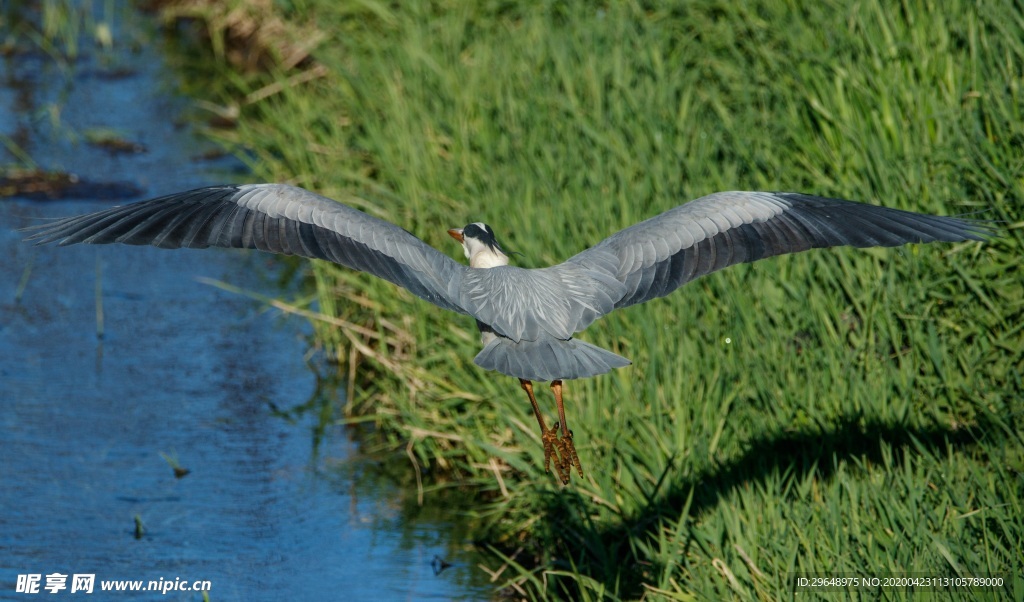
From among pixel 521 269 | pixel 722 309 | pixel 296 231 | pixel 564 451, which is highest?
pixel 722 309

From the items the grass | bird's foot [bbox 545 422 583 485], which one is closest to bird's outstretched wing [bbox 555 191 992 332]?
the grass

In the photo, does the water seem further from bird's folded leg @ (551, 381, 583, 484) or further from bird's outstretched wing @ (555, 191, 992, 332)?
bird's outstretched wing @ (555, 191, 992, 332)

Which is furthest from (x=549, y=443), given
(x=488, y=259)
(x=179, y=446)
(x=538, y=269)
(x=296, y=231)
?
(x=179, y=446)

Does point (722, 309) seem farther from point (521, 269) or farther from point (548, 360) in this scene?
point (548, 360)

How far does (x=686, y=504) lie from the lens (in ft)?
14.9

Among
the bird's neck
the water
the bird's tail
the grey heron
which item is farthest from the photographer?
the water

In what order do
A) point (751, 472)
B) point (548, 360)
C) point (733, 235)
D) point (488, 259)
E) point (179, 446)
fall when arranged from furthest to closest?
point (179, 446)
point (751, 472)
point (488, 259)
point (733, 235)
point (548, 360)

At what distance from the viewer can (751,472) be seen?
16.2ft

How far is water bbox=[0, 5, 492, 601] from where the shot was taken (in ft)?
17.7

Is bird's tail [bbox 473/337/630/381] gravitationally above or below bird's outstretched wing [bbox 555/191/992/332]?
below

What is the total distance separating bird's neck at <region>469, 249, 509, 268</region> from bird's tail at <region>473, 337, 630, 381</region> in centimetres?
57

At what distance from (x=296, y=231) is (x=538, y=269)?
0.85 m

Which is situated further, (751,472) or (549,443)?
(751,472)

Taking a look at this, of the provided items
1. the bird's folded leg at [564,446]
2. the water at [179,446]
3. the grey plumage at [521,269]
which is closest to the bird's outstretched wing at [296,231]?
the grey plumage at [521,269]
